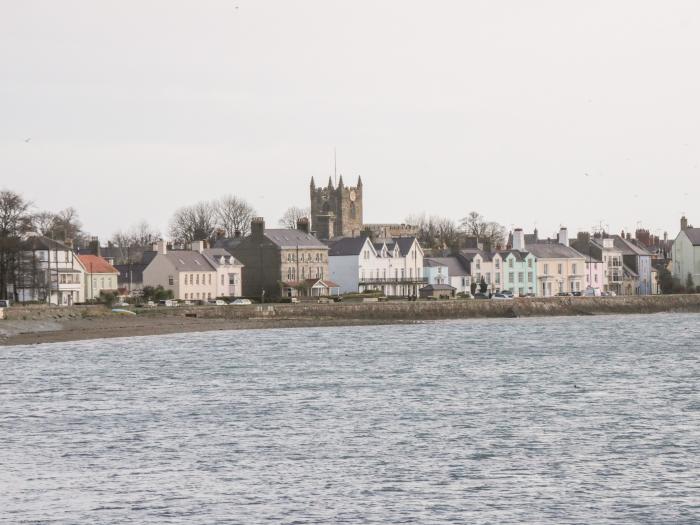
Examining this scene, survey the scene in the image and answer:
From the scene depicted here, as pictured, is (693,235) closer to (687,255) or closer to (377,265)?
(687,255)

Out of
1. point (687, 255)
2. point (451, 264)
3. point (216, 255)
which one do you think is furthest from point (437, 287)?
point (687, 255)

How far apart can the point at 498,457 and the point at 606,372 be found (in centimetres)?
2579

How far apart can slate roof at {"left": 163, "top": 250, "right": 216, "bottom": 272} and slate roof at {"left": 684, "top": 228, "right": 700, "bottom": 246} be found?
60993 mm

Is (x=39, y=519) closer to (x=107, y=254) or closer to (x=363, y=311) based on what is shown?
(x=363, y=311)

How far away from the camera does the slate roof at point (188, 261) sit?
12269 cm

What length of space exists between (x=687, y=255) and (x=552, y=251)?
16769 millimetres

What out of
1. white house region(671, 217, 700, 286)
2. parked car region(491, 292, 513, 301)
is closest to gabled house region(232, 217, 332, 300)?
parked car region(491, 292, 513, 301)

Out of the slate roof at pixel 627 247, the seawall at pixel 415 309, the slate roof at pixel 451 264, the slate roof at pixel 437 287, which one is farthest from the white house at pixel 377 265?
the slate roof at pixel 627 247

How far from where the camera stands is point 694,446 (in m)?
32.4

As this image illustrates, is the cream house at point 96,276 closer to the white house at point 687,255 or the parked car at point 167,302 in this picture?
the parked car at point 167,302

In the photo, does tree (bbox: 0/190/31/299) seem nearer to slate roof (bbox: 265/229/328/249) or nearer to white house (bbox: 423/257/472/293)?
slate roof (bbox: 265/229/328/249)

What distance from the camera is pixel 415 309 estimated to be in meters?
116

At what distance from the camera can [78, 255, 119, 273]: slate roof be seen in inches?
4806

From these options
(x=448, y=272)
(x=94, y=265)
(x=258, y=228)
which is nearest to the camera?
(x=94, y=265)
